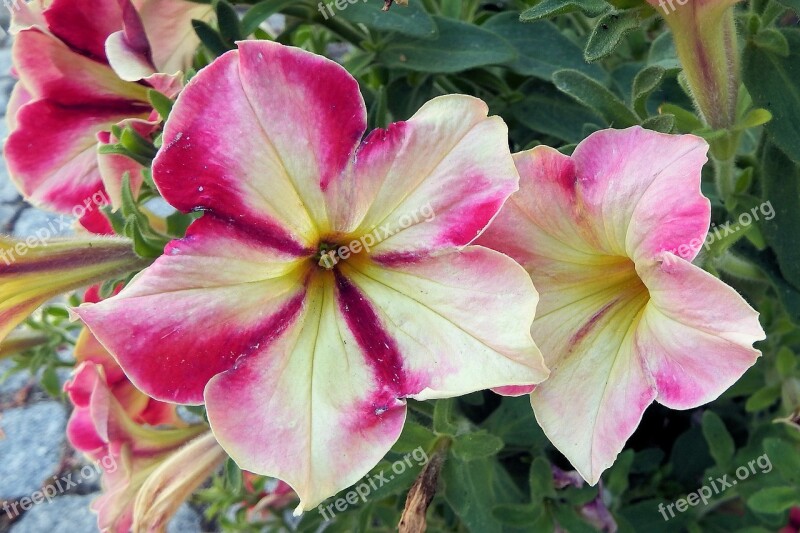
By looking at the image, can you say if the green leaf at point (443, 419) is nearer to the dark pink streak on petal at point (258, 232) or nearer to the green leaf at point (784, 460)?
the dark pink streak on petal at point (258, 232)

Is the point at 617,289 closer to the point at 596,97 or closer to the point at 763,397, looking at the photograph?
the point at 596,97

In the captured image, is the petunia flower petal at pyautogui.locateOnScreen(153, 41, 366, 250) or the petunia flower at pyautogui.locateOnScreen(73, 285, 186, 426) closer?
the petunia flower petal at pyautogui.locateOnScreen(153, 41, 366, 250)

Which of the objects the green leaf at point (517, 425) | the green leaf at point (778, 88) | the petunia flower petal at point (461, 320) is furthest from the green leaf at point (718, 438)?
the petunia flower petal at point (461, 320)

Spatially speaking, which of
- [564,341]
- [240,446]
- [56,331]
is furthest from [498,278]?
[56,331]

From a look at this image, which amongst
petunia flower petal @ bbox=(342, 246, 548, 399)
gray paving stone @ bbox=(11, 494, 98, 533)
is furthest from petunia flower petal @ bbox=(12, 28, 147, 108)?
gray paving stone @ bbox=(11, 494, 98, 533)

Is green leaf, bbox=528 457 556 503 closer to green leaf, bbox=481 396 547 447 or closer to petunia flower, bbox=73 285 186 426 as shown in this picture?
green leaf, bbox=481 396 547 447

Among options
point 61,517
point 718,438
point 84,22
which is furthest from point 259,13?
point 61,517
